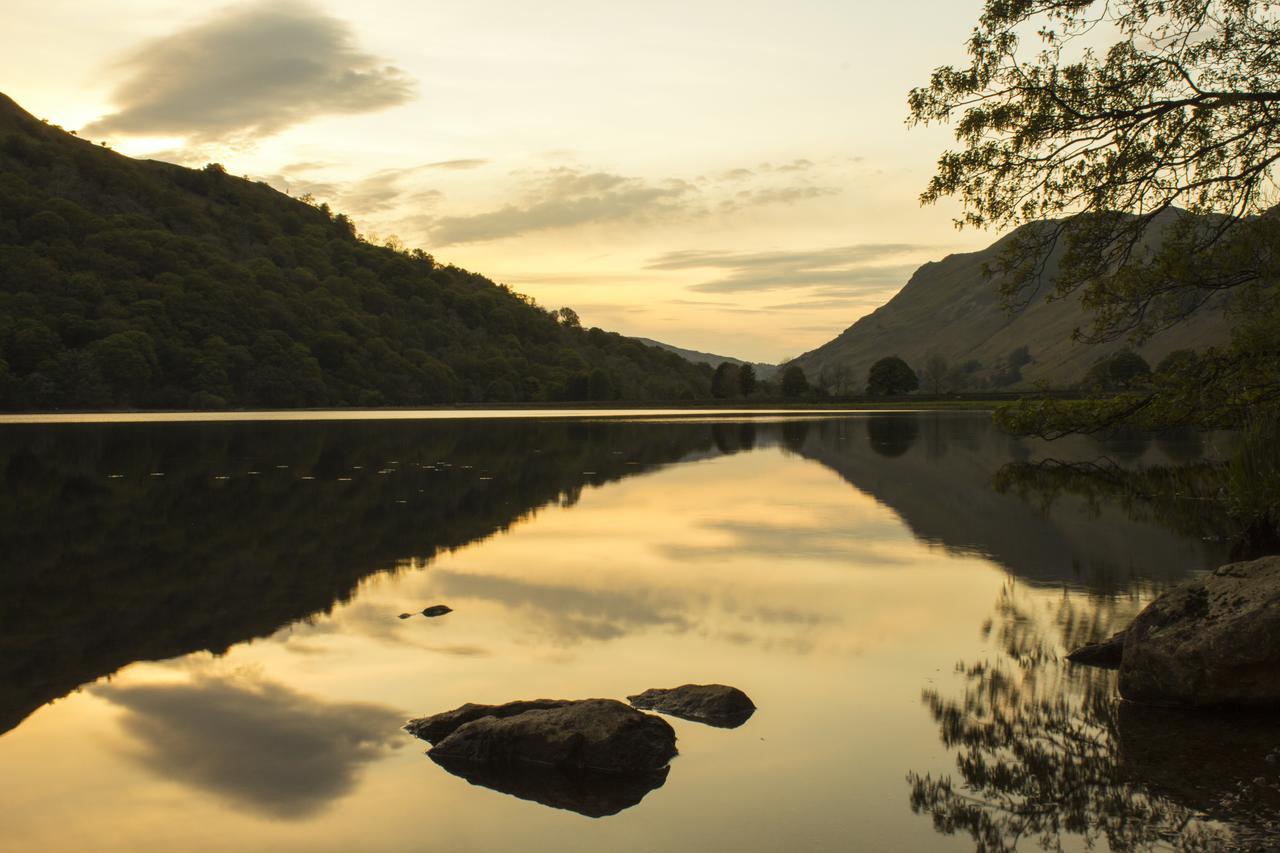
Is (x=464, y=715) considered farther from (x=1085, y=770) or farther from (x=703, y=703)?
(x=1085, y=770)

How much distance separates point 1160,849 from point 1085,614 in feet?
33.7

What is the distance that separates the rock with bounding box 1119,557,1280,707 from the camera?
1229 cm

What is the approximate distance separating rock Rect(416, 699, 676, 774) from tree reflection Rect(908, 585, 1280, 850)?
2.77 m

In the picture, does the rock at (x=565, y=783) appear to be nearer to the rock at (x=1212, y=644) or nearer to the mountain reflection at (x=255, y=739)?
the mountain reflection at (x=255, y=739)

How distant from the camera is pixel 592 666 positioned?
15352 millimetres

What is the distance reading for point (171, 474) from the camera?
4456 cm

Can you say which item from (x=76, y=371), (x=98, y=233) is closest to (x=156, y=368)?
(x=76, y=371)

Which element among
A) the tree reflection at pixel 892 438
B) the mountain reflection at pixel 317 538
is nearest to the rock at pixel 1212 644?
the mountain reflection at pixel 317 538

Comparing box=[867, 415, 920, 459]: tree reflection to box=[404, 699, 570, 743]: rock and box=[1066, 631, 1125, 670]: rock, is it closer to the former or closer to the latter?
box=[1066, 631, 1125, 670]: rock

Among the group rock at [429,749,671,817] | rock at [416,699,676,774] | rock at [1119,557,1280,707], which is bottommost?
rock at [429,749,671,817]

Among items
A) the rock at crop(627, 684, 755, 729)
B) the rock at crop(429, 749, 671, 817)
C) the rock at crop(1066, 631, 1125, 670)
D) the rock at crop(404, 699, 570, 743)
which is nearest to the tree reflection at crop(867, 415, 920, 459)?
the rock at crop(1066, 631, 1125, 670)

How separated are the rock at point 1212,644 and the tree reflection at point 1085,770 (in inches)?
12.1

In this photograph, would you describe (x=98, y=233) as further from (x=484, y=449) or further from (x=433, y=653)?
(x=433, y=653)

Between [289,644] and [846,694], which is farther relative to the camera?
[289,644]
